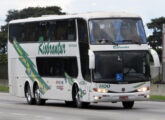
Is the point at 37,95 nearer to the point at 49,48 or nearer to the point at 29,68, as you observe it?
the point at 29,68

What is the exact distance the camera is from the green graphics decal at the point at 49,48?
30.8m

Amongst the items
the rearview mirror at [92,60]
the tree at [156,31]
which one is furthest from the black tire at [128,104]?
the tree at [156,31]

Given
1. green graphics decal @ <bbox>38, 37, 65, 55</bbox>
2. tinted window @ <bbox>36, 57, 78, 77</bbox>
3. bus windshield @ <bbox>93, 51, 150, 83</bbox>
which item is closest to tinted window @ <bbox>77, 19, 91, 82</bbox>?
bus windshield @ <bbox>93, 51, 150, 83</bbox>

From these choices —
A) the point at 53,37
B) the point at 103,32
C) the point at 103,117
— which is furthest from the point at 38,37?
the point at 103,117

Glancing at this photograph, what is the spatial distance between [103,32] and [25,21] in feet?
24.6

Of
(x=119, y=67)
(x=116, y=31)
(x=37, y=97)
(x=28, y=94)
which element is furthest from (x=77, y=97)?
(x=28, y=94)

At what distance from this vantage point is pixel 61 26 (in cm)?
3103

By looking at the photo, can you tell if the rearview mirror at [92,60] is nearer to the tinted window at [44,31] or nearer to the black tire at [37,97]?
the tinted window at [44,31]

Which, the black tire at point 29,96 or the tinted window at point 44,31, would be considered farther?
the black tire at point 29,96

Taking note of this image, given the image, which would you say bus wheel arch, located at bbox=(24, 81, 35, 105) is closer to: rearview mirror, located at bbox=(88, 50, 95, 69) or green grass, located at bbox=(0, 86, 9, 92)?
rearview mirror, located at bbox=(88, 50, 95, 69)

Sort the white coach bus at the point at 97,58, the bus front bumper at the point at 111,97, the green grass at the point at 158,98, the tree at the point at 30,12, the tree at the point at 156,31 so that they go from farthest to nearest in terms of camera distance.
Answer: the tree at the point at 30,12, the tree at the point at 156,31, the green grass at the point at 158,98, the white coach bus at the point at 97,58, the bus front bumper at the point at 111,97

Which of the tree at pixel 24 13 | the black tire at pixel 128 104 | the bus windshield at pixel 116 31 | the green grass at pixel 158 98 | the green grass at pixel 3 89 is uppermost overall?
the tree at pixel 24 13

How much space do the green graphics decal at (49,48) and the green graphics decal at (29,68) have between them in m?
1.33

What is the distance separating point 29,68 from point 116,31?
733cm
